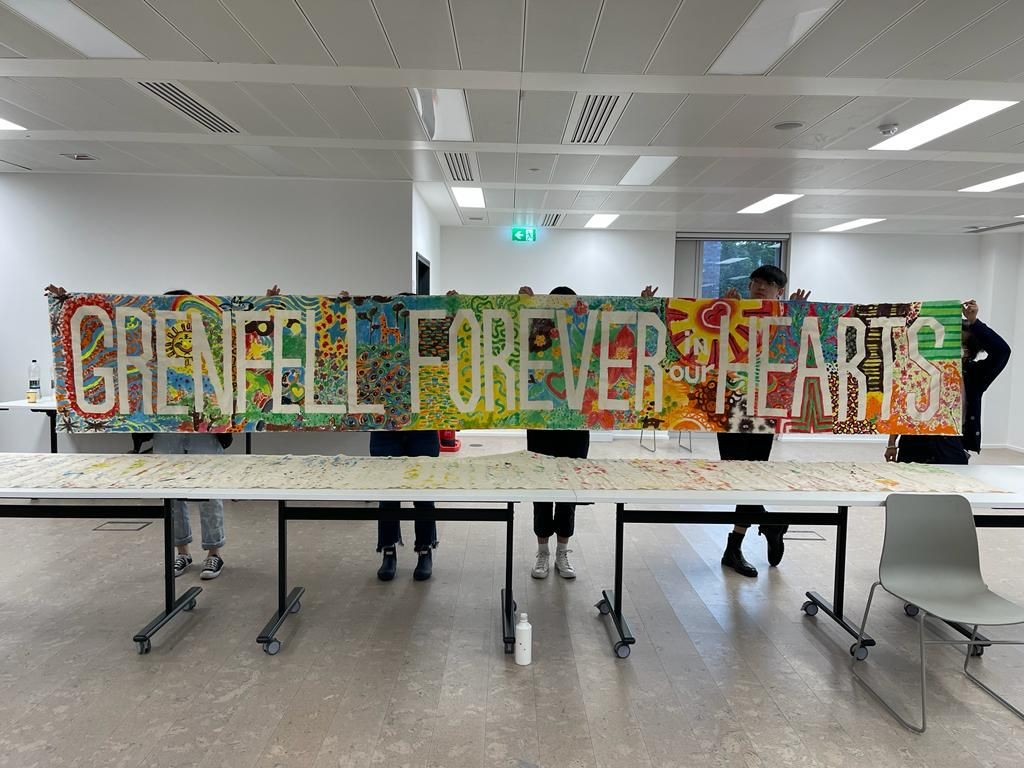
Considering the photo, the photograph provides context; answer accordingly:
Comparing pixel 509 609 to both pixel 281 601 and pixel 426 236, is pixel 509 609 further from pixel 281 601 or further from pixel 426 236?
pixel 426 236

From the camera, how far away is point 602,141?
4293 mm

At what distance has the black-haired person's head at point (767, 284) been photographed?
3344 mm

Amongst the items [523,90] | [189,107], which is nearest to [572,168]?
[523,90]

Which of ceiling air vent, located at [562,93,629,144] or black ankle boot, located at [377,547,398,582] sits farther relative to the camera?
ceiling air vent, located at [562,93,629,144]

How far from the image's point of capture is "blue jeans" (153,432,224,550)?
131 inches

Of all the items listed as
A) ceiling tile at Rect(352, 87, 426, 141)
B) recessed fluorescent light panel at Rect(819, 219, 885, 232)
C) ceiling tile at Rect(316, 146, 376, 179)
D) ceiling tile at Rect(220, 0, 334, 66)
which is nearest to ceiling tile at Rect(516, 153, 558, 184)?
ceiling tile at Rect(352, 87, 426, 141)

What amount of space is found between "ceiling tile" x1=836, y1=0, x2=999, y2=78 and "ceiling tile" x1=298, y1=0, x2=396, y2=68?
7.71 ft

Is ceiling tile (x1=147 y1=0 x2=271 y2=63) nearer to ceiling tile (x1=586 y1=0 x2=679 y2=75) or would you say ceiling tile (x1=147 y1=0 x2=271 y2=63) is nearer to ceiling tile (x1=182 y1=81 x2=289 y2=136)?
ceiling tile (x1=182 y1=81 x2=289 y2=136)

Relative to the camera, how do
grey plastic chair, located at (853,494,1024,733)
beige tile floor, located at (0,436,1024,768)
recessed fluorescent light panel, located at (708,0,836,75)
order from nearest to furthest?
beige tile floor, located at (0,436,1024,768) → grey plastic chair, located at (853,494,1024,733) → recessed fluorescent light panel, located at (708,0,836,75)

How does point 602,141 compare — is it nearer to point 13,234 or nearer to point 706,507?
point 706,507

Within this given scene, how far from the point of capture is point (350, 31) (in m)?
2.83

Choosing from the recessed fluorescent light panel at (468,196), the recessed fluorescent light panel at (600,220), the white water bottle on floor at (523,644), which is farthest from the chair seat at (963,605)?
the recessed fluorescent light panel at (600,220)

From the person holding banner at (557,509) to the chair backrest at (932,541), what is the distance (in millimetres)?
1456

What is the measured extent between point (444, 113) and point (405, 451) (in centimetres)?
218
